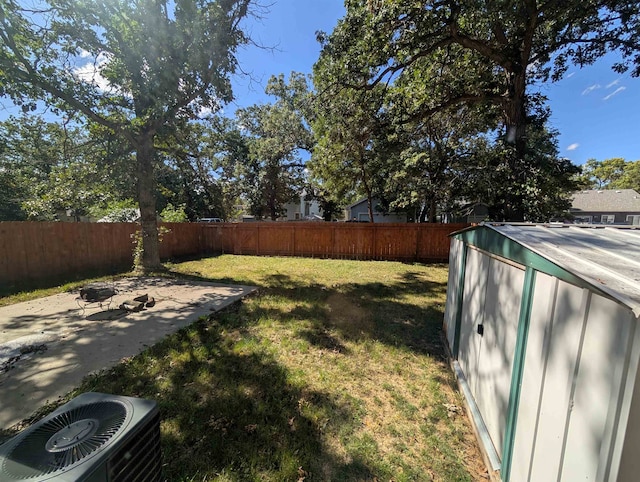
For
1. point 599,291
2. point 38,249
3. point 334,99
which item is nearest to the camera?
point 599,291

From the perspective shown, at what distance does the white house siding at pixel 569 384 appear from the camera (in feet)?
3.21

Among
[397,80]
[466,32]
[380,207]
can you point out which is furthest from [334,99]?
[380,207]

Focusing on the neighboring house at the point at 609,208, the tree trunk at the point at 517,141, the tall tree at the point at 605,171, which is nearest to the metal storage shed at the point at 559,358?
the tree trunk at the point at 517,141

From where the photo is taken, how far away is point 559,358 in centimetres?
127

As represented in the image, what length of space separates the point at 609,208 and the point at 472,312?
30.0m

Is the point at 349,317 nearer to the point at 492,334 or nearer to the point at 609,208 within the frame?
the point at 492,334

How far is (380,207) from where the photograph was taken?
20703 mm

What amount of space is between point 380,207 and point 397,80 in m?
12.8

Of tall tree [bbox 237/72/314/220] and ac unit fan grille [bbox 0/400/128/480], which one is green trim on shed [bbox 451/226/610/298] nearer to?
ac unit fan grille [bbox 0/400/128/480]

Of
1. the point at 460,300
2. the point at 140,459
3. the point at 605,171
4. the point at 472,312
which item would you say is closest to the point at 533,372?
the point at 472,312

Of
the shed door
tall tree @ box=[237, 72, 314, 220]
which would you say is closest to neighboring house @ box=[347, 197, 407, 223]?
tall tree @ box=[237, 72, 314, 220]

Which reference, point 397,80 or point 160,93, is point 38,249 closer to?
point 160,93

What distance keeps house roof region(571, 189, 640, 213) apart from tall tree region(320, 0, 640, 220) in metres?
19.1

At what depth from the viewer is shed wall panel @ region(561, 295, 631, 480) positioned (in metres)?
0.95
